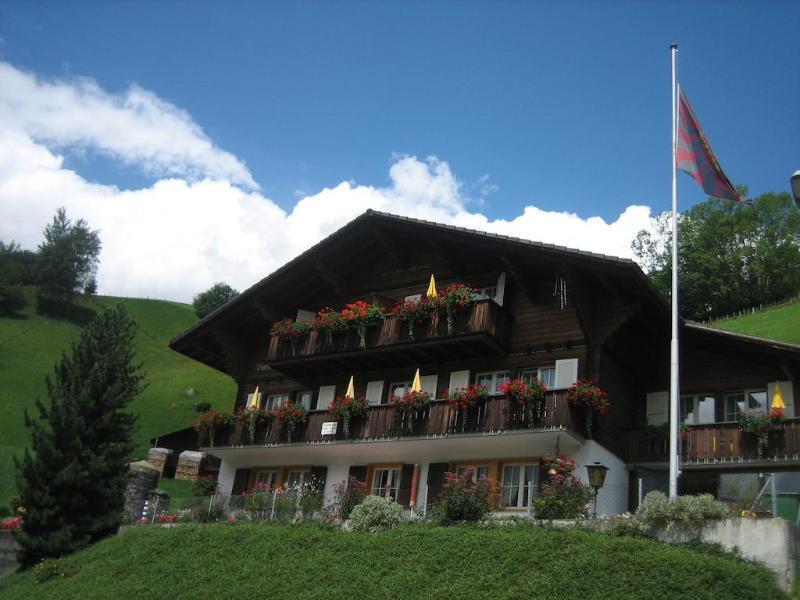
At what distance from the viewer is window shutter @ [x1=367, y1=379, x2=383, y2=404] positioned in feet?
85.9

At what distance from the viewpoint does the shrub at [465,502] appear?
60.4 ft

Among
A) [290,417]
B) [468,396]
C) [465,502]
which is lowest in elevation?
[465,502]

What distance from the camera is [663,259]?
212 feet

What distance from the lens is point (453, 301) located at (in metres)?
23.8

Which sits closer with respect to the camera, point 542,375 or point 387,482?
point 542,375

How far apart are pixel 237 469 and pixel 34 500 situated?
662 centimetres

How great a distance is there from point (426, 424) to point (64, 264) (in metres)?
69.6

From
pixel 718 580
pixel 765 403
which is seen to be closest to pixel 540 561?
pixel 718 580

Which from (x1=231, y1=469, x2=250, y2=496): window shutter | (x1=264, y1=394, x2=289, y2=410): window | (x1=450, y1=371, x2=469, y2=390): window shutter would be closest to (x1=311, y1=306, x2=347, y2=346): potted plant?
(x1=264, y1=394, x2=289, y2=410): window

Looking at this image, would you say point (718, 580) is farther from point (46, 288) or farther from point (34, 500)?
point (46, 288)

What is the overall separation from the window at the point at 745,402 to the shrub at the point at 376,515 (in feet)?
29.9

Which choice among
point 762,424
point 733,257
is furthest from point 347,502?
point 733,257

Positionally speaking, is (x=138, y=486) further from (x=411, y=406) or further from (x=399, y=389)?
(x=411, y=406)

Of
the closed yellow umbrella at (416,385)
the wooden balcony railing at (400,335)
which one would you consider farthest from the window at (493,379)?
the closed yellow umbrella at (416,385)
